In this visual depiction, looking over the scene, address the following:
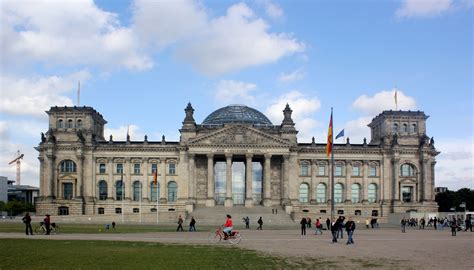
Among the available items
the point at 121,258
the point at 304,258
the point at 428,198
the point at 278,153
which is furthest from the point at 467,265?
the point at 428,198

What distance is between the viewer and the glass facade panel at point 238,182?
432ft

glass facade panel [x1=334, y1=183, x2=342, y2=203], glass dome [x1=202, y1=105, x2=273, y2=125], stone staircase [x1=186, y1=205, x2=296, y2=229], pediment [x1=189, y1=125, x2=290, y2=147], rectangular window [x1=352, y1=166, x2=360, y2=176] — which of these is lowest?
stone staircase [x1=186, y1=205, x2=296, y2=229]

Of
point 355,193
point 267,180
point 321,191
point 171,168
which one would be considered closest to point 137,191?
point 171,168

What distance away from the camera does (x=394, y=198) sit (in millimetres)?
121625

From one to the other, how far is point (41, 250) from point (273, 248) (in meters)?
14.1

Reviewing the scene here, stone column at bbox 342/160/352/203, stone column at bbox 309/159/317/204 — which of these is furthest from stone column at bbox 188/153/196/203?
stone column at bbox 342/160/352/203

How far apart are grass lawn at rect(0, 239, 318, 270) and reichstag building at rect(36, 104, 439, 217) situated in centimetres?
8210

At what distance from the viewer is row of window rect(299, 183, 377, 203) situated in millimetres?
124688

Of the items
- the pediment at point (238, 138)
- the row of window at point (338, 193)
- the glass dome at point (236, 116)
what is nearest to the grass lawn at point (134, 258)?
the pediment at point (238, 138)

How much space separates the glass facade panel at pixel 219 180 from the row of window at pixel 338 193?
58.9ft

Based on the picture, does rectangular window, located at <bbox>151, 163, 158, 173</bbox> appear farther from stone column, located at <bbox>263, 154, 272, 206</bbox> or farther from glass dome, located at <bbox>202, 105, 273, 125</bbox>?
stone column, located at <bbox>263, 154, 272, 206</bbox>

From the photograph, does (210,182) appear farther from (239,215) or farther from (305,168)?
(305,168)

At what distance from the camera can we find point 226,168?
119 meters

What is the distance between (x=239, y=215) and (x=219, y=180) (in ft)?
95.4
